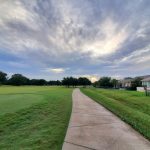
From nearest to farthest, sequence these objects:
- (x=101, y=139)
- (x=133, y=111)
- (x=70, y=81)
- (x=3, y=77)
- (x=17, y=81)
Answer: (x=101, y=139)
(x=133, y=111)
(x=70, y=81)
(x=17, y=81)
(x=3, y=77)

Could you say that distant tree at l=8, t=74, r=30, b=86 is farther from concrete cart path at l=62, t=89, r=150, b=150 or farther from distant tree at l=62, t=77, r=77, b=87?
concrete cart path at l=62, t=89, r=150, b=150

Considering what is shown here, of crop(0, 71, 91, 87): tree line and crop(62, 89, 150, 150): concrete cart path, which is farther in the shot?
crop(0, 71, 91, 87): tree line

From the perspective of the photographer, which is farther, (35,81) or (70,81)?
(35,81)

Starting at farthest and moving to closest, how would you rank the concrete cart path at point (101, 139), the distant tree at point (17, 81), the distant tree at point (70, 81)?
the distant tree at point (17, 81) → the distant tree at point (70, 81) → the concrete cart path at point (101, 139)

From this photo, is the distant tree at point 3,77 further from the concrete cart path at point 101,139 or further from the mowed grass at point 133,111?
the concrete cart path at point 101,139

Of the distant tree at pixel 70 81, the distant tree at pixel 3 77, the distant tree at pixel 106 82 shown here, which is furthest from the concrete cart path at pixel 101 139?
the distant tree at pixel 3 77

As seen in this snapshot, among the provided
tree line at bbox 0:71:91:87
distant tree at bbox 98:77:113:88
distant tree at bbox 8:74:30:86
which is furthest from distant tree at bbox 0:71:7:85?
distant tree at bbox 98:77:113:88

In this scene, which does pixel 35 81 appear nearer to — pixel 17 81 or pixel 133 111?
pixel 17 81

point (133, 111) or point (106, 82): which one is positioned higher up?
point (106, 82)

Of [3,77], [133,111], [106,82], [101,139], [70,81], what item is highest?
[3,77]

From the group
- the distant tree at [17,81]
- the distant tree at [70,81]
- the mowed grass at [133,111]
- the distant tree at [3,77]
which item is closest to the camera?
the mowed grass at [133,111]

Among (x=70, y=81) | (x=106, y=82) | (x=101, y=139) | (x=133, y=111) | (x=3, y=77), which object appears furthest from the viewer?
(x=3, y=77)

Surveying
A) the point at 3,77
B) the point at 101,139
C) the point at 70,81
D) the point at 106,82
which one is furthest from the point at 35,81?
the point at 101,139

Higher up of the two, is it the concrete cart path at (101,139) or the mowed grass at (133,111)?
the mowed grass at (133,111)
